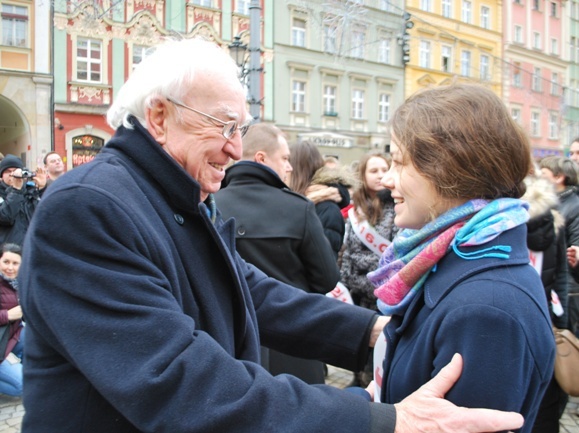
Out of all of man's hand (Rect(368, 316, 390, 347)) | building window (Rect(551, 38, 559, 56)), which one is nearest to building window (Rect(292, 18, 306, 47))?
building window (Rect(551, 38, 559, 56))

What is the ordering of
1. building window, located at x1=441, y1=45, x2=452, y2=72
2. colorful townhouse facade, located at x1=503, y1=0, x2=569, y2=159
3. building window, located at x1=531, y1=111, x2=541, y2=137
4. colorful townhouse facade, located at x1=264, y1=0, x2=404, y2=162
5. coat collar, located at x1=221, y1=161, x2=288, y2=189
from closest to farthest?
1. coat collar, located at x1=221, y1=161, x2=288, y2=189
2. colorful townhouse facade, located at x1=264, y1=0, x2=404, y2=162
3. building window, located at x1=441, y1=45, x2=452, y2=72
4. colorful townhouse facade, located at x1=503, y1=0, x2=569, y2=159
5. building window, located at x1=531, y1=111, x2=541, y2=137

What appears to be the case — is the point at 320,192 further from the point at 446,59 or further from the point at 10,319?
the point at 446,59

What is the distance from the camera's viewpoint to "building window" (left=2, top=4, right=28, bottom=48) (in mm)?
16656

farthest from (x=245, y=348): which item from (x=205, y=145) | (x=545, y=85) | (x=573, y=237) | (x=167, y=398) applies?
(x=545, y=85)

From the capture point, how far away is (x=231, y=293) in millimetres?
1544

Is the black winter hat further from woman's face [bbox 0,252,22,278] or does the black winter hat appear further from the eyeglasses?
the eyeglasses

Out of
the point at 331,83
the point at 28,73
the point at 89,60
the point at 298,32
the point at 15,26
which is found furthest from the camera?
the point at 331,83

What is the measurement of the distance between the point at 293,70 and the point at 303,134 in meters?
2.71

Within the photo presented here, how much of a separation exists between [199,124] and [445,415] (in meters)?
0.95

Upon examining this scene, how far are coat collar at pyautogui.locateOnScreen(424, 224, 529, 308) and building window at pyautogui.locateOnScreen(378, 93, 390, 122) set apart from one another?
26.3 m

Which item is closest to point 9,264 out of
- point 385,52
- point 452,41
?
point 385,52

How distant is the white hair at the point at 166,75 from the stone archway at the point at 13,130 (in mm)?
17834

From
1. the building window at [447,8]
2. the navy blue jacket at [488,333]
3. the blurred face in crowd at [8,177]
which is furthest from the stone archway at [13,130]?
the building window at [447,8]

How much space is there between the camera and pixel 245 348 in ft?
5.24
